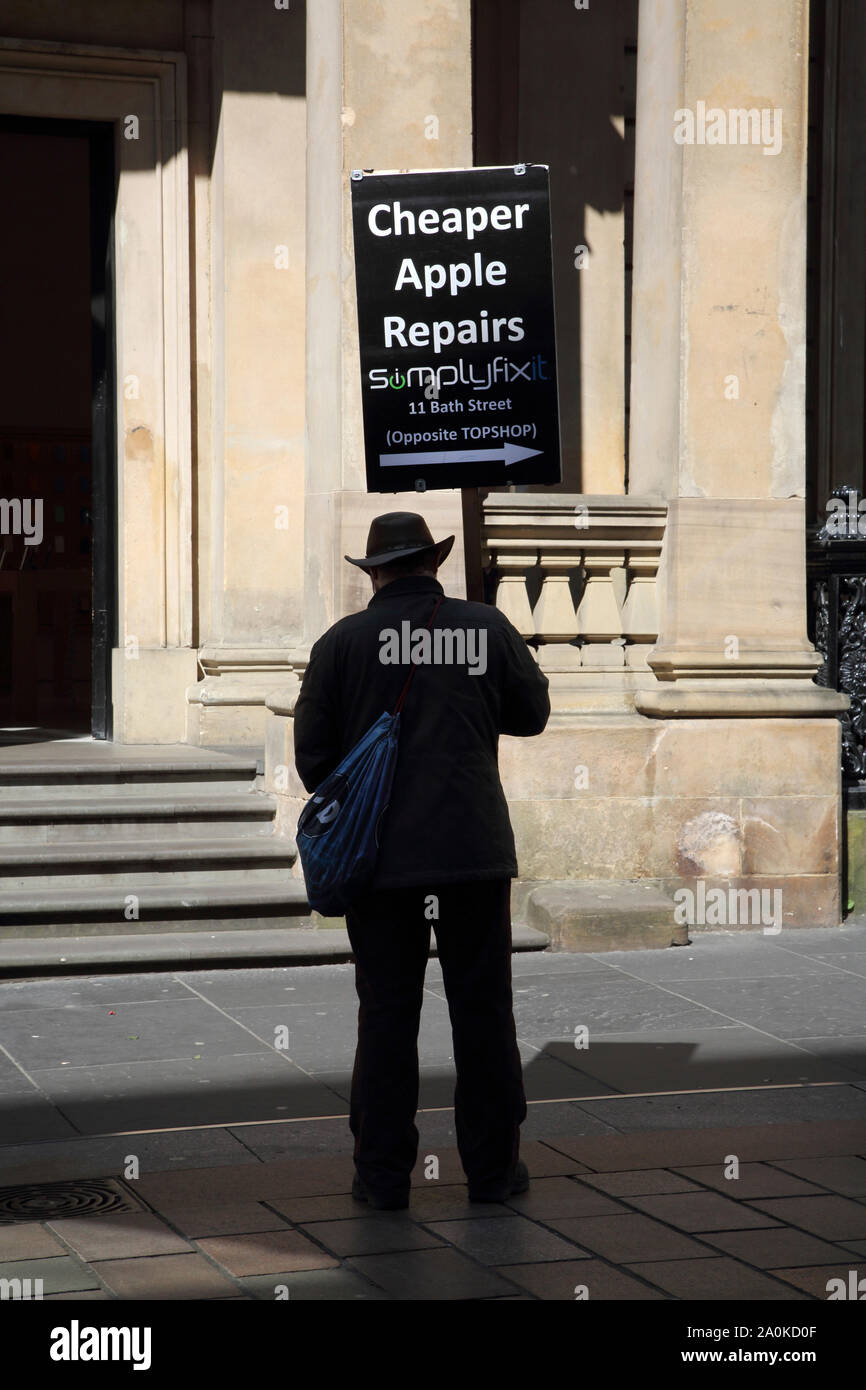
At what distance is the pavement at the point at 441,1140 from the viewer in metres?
4.32

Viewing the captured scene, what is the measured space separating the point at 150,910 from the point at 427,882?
163 inches

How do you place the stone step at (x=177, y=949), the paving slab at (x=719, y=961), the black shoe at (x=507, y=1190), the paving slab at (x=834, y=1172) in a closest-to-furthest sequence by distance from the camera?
the black shoe at (x=507, y=1190)
the paving slab at (x=834, y=1172)
the stone step at (x=177, y=949)
the paving slab at (x=719, y=961)

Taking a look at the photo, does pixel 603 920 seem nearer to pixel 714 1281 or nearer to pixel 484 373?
pixel 484 373

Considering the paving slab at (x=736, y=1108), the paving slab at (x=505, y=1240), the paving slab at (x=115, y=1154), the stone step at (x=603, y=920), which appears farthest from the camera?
the stone step at (x=603, y=920)

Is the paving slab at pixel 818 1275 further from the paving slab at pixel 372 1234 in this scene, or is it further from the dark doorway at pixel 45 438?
the dark doorway at pixel 45 438

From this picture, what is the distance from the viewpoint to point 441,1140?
5.57 meters

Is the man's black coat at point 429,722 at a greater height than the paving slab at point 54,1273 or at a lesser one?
greater

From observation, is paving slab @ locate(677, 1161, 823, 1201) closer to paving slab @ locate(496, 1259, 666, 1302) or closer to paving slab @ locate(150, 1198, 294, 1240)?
paving slab @ locate(496, 1259, 666, 1302)

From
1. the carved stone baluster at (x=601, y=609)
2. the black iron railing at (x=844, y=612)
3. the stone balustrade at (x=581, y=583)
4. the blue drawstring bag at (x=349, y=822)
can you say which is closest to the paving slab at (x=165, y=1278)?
the blue drawstring bag at (x=349, y=822)

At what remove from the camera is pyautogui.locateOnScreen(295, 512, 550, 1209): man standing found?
4.84 metres

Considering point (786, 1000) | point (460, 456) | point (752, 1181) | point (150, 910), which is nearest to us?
point (752, 1181)

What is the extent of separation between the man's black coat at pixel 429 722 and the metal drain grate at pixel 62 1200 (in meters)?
1.14

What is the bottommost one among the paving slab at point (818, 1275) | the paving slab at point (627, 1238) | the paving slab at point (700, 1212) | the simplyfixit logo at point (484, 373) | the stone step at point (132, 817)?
the paving slab at point (700, 1212)

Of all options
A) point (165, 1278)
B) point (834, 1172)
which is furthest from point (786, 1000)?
point (165, 1278)
